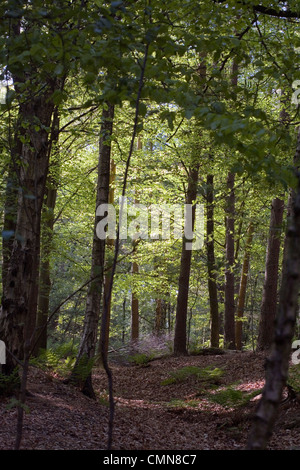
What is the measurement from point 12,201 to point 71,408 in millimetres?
3707

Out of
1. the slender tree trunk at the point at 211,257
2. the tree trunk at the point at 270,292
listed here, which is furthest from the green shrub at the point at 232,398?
the slender tree trunk at the point at 211,257

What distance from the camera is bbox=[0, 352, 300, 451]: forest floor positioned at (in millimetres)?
4785

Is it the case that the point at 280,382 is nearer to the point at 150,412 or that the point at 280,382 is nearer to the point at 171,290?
the point at 150,412

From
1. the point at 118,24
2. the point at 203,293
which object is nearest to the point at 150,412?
the point at 118,24

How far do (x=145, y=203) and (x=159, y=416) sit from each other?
1195 centimetres

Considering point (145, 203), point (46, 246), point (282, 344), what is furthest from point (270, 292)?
point (282, 344)

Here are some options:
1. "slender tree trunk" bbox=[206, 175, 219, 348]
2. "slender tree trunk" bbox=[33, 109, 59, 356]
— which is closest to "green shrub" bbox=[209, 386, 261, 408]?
"slender tree trunk" bbox=[33, 109, 59, 356]

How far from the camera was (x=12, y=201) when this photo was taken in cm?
755

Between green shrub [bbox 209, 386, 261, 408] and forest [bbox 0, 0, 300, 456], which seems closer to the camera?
forest [bbox 0, 0, 300, 456]
